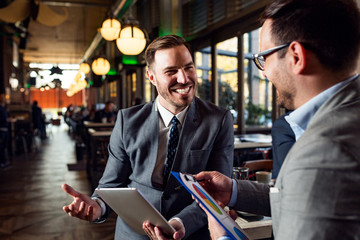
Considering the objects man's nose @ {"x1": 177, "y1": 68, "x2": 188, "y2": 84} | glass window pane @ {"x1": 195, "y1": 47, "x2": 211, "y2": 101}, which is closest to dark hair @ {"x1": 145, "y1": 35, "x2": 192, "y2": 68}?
man's nose @ {"x1": 177, "y1": 68, "x2": 188, "y2": 84}

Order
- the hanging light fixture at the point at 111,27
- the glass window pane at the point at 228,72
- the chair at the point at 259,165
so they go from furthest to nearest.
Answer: the hanging light fixture at the point at 111,27 → the glass window pane at the point at 228,72 → the chair at the point at 259,165

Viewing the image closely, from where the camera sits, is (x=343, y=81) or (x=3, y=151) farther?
(x=3, y=151)

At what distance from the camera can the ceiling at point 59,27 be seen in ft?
16.1

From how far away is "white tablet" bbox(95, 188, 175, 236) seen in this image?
111cm

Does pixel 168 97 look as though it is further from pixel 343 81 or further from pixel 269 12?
pixel 343 81

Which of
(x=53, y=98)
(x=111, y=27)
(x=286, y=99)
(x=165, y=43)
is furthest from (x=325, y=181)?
(x=53, y=98)

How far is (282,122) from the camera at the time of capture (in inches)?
97.7

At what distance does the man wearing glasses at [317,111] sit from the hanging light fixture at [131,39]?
375 centimetres

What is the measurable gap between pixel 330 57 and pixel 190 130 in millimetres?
853

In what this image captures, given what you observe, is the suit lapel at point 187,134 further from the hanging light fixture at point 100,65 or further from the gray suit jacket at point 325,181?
the hanging light fixture at point 100,65

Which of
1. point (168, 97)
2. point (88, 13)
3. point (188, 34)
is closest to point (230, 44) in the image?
point (188, 34)

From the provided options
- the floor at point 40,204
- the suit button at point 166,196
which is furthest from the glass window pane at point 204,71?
Answer: the suit button at point 166,196

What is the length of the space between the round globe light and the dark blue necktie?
3200 mm

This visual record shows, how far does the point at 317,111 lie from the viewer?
0.71m
